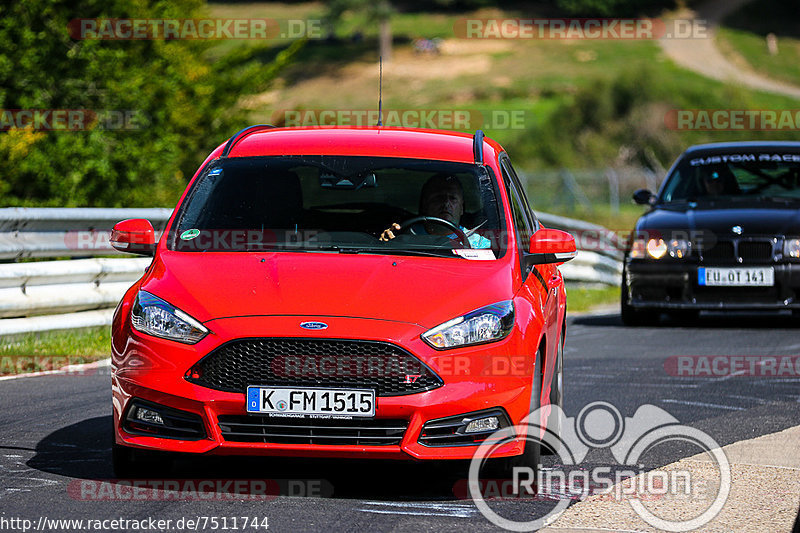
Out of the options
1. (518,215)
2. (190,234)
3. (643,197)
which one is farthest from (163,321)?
(643,197)

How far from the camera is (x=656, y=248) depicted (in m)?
13.4

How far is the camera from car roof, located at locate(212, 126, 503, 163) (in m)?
7.30

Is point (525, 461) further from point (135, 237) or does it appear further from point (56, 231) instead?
point (56, 231)

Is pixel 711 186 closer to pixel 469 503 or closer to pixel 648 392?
pixel 648 392

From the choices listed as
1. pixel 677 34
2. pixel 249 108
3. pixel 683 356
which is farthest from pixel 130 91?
pixel 677 34

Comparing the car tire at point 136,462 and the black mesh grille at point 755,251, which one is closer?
the car tire at point 136,462

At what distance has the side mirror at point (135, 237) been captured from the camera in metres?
6.83

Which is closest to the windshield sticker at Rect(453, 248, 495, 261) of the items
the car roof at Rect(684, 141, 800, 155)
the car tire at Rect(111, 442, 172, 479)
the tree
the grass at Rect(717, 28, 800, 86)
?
the car tire at Rect(111, 442, 172, 479)

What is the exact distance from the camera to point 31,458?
22.1 feet

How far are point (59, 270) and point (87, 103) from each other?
1090 centimetres

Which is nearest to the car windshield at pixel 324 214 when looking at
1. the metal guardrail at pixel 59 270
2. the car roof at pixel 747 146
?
the metal guardrail at pixel 59 270

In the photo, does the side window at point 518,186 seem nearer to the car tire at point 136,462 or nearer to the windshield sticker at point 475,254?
the windshield sticker at point 475,254

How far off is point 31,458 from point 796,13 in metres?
101

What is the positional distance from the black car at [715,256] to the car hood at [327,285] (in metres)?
6.99
